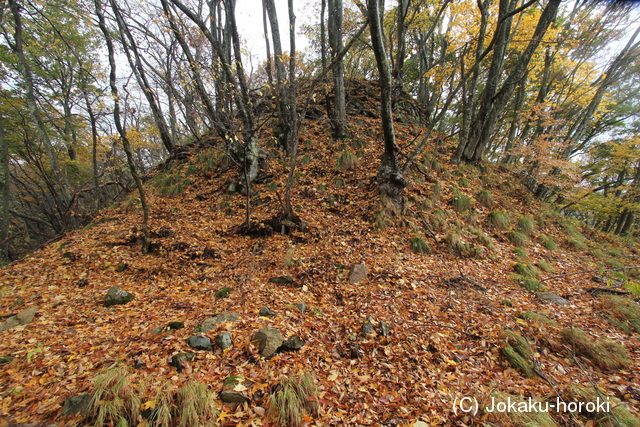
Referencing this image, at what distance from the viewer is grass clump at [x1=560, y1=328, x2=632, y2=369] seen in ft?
9.08

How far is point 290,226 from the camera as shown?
608 centimetres

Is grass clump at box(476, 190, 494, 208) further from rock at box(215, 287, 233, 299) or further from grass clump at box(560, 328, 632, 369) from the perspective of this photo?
rock at box(215, 287, 233, 299)

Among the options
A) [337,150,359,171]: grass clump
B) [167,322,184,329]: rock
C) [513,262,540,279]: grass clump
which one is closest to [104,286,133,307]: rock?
[167,322,184,329]: rock

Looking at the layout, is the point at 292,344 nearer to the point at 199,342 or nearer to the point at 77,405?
the point at 199,342

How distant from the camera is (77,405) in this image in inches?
81.2

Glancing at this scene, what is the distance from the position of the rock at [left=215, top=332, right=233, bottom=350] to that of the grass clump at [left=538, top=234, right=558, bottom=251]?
26.1 feet

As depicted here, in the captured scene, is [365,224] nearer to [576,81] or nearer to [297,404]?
[297,404]

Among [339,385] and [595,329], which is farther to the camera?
[595,329]

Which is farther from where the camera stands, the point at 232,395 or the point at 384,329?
the point at 384,329

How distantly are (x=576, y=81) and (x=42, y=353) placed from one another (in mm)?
18505

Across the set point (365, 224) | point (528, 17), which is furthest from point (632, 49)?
point (365, 224)

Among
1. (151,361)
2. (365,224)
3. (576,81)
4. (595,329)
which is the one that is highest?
(576,81)

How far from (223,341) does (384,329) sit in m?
2.17

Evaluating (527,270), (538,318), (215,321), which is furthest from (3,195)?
(527,270)
